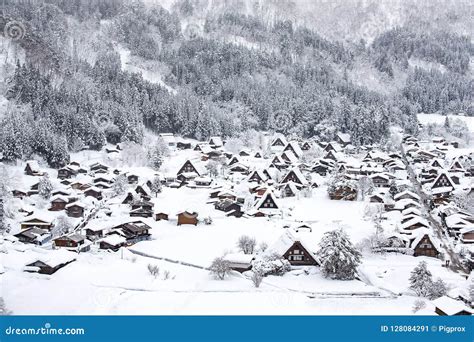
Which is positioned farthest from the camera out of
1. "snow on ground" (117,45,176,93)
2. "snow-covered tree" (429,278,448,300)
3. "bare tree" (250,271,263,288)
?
"snow on ground" (117,45,176,93)

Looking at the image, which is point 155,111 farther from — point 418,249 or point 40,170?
point 418,249

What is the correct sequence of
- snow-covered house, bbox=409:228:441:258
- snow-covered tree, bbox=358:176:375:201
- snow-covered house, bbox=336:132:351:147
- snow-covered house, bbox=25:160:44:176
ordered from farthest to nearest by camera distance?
snow-covered house, bbox=336:132:351:147, snow-covered house, bbox=25:160:44:176, snow-covered tree, bbox=358:176:375:201, snow-covered house, bbox=409:228:441:258

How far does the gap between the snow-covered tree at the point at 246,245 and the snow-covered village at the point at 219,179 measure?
11 cm

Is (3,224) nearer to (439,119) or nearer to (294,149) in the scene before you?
(294,149)

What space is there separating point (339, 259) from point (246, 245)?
694 cm

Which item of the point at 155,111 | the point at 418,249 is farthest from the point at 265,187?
the point at 155,111

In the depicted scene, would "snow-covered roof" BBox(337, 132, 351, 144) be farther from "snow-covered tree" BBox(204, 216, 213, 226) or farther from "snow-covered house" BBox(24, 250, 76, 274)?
"snow-covered house" BBox(24, 250, 76, 274)

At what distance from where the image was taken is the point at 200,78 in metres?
110

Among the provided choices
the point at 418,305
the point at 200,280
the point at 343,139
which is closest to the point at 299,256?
the point at 200,280

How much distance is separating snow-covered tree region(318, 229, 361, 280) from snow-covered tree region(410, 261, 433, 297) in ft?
10.1

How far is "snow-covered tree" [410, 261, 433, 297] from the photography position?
24.3 meters

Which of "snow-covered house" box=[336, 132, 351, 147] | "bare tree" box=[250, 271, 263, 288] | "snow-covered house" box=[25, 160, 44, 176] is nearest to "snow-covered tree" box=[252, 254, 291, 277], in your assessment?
"bare tree" box=[250, 271, 263, 288]

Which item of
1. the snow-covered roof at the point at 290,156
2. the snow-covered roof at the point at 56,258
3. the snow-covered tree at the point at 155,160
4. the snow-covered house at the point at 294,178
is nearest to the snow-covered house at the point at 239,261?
the snow-covered roof at the point at 56,258

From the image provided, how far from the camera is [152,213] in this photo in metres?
42.2
